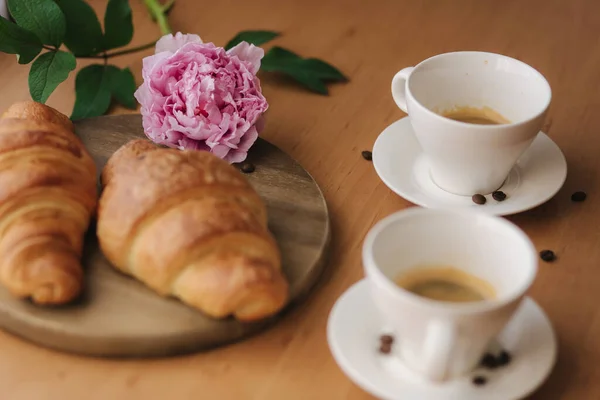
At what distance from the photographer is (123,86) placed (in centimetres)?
132

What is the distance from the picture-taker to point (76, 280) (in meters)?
0.88

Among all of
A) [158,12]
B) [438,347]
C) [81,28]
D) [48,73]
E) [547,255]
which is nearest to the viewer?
[438,347]

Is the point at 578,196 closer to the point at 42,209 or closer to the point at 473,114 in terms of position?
the point at 473,114

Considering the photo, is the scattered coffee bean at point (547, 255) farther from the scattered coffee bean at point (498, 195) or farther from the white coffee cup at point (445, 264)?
the white coffee cup at point (445, 264)

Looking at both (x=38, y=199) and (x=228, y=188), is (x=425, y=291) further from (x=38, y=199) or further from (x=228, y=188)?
(x=38, y=199)

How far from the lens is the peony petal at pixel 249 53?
1.21 metres

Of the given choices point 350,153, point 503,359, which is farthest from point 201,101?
point 503,359

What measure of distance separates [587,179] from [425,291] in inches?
17.6

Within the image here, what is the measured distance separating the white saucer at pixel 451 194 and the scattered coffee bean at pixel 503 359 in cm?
26

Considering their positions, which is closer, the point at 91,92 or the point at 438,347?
the point at 438,347

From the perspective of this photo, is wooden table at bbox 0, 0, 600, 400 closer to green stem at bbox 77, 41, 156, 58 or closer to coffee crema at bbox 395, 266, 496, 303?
green stem at bbox 77, 41, 156, 58

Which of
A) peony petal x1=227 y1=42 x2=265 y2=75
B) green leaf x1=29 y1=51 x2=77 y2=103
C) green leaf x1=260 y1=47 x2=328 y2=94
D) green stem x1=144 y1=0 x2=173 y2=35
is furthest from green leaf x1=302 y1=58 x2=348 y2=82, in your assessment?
green leaf x1=29 y1=51 x2=77 y2=103

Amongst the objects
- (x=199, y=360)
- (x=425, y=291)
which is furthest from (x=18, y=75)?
(x=425, y=291)

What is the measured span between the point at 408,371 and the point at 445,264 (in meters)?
0.12
